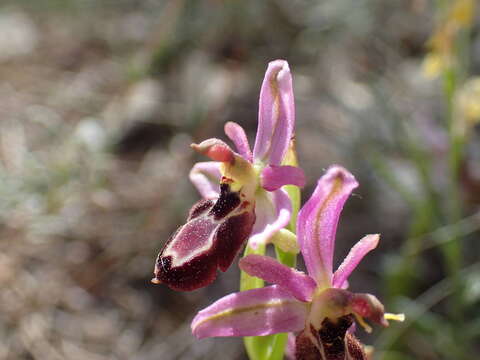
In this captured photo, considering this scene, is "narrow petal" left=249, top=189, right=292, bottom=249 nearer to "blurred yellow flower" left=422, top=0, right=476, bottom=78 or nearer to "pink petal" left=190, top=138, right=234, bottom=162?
"pink petal" left=190, top=138, right=234, bottom=162

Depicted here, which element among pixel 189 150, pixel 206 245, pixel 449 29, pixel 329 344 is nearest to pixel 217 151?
pixel 206 245

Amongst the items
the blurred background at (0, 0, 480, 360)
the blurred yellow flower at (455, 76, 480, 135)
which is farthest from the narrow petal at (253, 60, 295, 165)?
the blurred yellow flower at (455, 76, 480, 135)

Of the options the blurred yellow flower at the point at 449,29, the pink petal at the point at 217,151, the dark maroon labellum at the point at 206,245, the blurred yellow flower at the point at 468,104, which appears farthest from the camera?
the blurred yellow flower at the point at 468,104

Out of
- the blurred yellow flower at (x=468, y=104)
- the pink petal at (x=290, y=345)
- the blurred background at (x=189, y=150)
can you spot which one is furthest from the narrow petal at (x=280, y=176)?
the blurred yellow flower at (x=468, y=104)

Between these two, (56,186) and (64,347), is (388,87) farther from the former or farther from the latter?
(64,347)

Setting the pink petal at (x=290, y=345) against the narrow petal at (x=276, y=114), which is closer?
the narrow petal at (x=276, y=114)

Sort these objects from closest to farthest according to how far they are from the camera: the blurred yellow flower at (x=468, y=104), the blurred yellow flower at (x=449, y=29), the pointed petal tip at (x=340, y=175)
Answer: the pointed petal tip at (x=340, y=175), the blurred yellow flower at (x=449, y=29), the blurred yellow flower at (x=468, y=104)

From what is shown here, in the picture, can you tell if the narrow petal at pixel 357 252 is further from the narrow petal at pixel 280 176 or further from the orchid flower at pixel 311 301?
the narrow petal at pixel 280 176

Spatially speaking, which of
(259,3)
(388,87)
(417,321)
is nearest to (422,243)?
(417,321)
